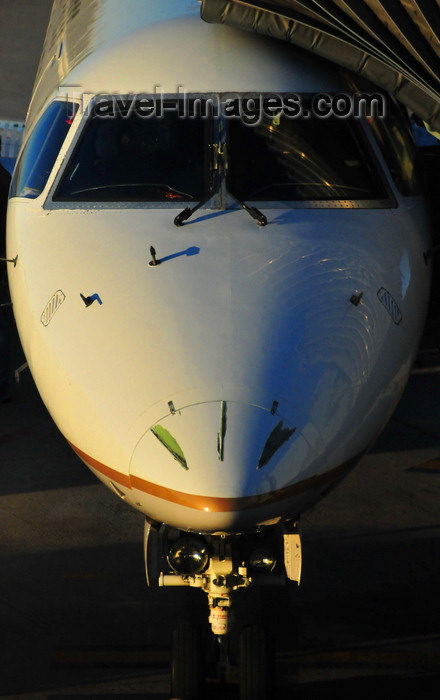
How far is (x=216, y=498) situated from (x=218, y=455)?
0.24 metres

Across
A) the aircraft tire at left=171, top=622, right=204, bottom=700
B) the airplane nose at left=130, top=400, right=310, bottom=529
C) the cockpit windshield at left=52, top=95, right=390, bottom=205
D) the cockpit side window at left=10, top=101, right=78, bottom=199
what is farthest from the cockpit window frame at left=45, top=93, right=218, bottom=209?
the aircraft tire at left=171, top=622, right=204, bottom=700

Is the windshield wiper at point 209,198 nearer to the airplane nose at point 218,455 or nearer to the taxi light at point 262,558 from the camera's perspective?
the airplane nose at point 218,455

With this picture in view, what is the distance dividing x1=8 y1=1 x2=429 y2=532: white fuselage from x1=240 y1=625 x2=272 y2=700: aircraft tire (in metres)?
1.45

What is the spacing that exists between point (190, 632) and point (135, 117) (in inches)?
154

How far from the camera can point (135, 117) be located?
7941 mm

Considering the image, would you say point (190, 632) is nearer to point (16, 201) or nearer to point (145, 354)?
point (145, 354)

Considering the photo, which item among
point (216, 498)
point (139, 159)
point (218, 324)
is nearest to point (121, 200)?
point (139, 159)

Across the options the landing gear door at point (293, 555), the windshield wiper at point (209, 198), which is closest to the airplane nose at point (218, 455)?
the landing gear door at point (293, 555)

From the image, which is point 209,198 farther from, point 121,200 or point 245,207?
point 121,200

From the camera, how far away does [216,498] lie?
5723 millimetres

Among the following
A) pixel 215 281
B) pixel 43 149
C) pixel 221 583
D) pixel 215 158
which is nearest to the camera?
pixel 215 281

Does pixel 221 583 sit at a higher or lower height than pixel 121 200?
lower

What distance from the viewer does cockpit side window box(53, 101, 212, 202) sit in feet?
24.6

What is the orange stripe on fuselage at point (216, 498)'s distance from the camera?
18.8 feet
